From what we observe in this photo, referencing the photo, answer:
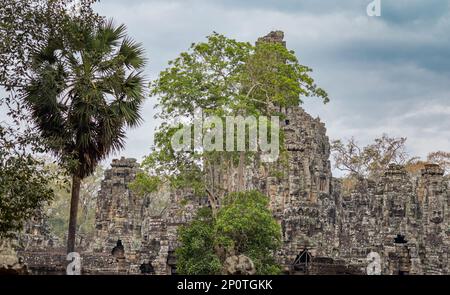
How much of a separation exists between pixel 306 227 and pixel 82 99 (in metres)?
13.5

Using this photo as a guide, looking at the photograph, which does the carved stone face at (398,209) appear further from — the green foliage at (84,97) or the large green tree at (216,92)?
the green foliage at (84,97)

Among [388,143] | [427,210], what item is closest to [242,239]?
[427,210]

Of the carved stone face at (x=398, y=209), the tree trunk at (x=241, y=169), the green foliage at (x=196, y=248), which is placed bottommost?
the green foliage at (x=196, y=248)

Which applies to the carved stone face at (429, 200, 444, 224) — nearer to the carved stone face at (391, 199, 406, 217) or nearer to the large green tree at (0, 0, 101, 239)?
the carved stone face at (391, 199, 406, 217)

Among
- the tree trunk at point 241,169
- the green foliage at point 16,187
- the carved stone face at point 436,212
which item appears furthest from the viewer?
the carved stone face at point 436,212

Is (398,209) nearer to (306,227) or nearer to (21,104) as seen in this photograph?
(306,227)

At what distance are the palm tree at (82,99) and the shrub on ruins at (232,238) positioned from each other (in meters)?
5.52

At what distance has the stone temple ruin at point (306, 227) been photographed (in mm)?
29625

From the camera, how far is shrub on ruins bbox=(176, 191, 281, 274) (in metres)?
25.3

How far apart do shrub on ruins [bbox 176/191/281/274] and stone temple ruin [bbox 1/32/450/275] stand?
334 cm

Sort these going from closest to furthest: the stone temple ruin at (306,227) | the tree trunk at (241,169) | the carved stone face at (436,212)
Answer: the tree trunk at (241,169), the stone temple ruin at (306,227), the carved stone face at (436,212)

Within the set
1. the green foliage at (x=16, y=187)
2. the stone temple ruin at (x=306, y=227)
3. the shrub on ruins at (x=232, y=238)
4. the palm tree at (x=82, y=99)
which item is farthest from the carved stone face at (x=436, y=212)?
the green foliage at (x=16, y=187)

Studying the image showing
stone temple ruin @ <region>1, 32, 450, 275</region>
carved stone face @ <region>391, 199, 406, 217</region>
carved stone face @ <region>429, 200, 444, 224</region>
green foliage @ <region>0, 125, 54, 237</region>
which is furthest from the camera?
carved stone face @ <region>429, 200, 444, 224</region>

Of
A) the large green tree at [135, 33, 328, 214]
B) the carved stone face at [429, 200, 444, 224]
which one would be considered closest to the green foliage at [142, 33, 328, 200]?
the large green tree at [135, 33, 328, 214]
